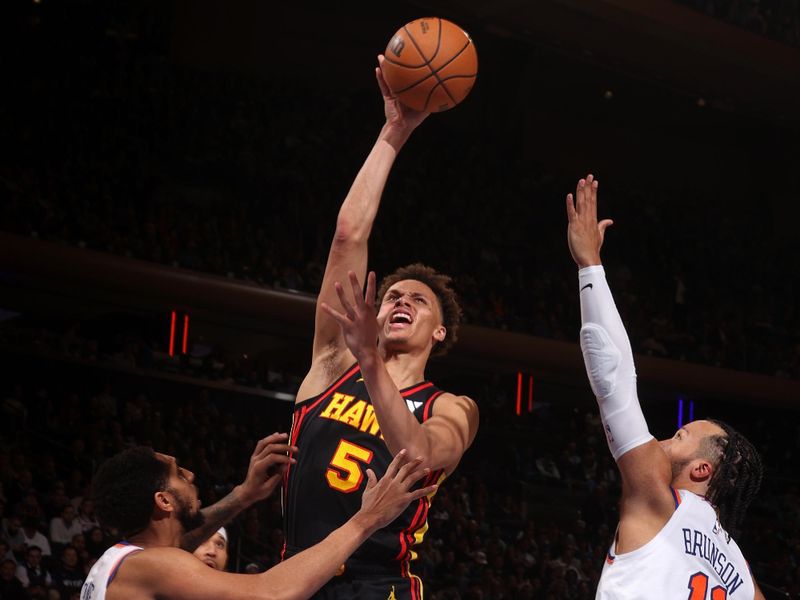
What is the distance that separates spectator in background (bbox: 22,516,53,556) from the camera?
30.4ft

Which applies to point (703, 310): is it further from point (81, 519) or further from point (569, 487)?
point (81, 519)

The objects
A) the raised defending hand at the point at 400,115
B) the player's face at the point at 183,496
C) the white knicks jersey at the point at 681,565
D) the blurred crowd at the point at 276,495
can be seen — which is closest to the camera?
the white knicks jersey at the point at 681,565

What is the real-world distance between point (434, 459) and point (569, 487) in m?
12.2

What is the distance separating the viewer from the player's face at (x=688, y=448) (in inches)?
123

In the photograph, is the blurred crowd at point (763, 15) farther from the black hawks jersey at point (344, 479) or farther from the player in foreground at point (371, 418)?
the black hawks jersey at point (344, 479)

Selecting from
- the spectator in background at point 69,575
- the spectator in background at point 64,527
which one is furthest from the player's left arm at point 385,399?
the spectator in background at point 64,527

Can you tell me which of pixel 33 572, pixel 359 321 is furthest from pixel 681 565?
pixel 33 572

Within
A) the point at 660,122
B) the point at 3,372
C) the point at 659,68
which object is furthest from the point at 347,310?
the point at 660,122

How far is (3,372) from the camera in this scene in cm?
1226

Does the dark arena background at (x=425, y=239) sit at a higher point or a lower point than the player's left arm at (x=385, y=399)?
higher

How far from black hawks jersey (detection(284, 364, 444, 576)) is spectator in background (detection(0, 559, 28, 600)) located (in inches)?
227

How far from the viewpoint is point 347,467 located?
352 cm

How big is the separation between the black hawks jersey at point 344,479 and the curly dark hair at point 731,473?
0.89 meters

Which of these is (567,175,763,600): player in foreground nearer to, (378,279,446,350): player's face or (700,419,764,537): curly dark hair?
(700,419,764,537): curly dark hair
